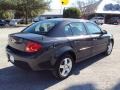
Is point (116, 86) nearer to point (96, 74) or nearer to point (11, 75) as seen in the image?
point (96, 74)

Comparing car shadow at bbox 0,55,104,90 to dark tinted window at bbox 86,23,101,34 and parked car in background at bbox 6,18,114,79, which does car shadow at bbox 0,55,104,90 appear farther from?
dark tinted window at bbox 86,23,101,34

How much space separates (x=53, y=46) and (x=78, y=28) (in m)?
1.47

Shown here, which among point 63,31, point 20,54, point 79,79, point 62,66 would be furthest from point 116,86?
point 20,54

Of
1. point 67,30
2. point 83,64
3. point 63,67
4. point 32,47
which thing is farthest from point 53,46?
point 83,64

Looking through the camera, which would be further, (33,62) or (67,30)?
(67,30)

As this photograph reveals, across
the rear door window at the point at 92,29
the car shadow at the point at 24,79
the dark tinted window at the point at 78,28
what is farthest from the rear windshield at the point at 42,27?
the rear door window at the point at 92,29

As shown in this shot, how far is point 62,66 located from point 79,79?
560 mm

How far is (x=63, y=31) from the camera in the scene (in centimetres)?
675

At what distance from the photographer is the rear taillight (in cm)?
600

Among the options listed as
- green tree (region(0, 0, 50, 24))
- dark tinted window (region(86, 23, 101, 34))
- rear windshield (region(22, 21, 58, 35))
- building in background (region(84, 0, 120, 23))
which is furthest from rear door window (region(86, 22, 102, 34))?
building in background (region(84, 0, 120, 23))

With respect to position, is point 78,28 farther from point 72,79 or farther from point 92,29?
point 72,79

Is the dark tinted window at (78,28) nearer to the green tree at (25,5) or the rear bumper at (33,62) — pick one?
the rear bumper at (33,62)

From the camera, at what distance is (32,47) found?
606 cm

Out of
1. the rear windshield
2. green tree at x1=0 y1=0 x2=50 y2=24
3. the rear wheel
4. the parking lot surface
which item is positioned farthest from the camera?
green tree at x1=0 y1=0 x2=50 y2=24
